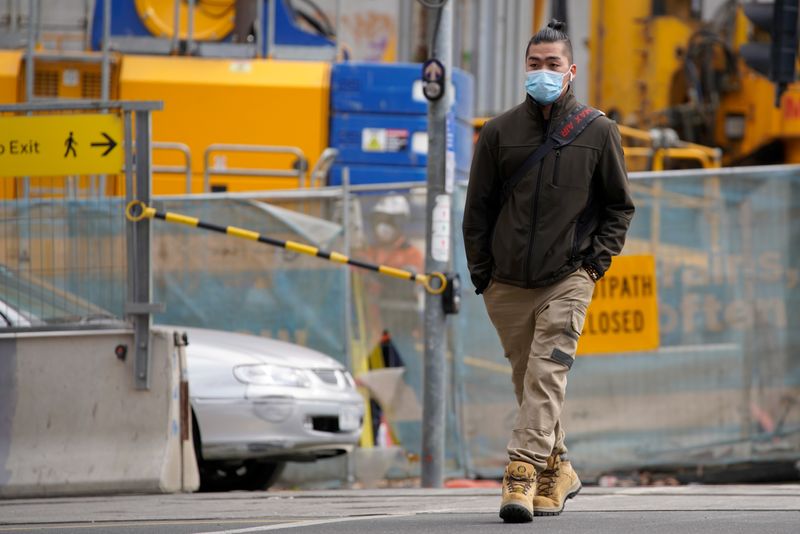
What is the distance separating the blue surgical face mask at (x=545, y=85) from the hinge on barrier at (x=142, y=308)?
3255 mm

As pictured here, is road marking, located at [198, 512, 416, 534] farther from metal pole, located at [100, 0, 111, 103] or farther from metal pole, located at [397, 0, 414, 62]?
metal pole, located at [397, 0, 414, 62]

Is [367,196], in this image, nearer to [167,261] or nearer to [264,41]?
[167,261]

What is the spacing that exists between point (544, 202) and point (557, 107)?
396mm

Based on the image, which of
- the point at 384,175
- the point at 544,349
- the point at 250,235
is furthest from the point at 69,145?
the point at 384,175

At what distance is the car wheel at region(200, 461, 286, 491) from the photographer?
9.86 meters

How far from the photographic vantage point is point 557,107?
6121mm

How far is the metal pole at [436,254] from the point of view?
30.6 ft

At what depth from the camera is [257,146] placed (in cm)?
1271

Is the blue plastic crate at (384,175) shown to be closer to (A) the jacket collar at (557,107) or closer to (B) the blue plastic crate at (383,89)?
(B) the blue plastic crate at (383,89)

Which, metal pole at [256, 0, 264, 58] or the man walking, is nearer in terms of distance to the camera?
the man walking

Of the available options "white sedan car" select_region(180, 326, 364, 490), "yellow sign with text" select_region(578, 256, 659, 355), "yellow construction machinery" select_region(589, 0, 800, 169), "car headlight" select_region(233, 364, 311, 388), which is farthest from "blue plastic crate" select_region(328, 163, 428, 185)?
"yellow construction machinery" select_region(589, 0, 800, 169)

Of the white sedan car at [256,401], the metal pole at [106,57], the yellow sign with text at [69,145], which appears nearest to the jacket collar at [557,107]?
the yellow sign with text at [69,145]

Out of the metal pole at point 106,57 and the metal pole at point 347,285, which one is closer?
the metal pole at point 347,285

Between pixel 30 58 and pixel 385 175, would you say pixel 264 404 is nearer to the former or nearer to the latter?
pixel 385 175
